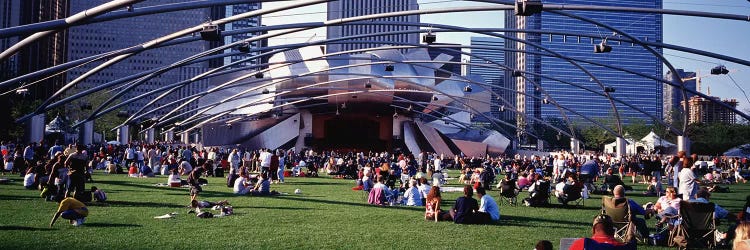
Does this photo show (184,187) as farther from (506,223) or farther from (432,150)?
(432,150)

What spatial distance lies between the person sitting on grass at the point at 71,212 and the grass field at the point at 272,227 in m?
0.17

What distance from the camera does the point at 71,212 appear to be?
1106cm

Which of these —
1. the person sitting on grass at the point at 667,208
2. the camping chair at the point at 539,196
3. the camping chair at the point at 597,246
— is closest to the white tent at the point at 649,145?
the camping chair at the point at 539,196

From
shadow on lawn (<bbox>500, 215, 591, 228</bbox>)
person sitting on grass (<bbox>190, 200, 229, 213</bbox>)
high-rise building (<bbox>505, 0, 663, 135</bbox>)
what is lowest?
shadow on lawn (<bbox>500, 215, 591, 228</bbox>)

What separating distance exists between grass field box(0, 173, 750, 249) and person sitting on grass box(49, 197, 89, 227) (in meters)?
0.17

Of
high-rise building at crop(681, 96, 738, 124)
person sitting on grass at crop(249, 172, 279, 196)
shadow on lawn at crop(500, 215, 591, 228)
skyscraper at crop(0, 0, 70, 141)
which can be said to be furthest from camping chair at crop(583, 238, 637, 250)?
high-rise building at crop(681, 96, 738, 124)

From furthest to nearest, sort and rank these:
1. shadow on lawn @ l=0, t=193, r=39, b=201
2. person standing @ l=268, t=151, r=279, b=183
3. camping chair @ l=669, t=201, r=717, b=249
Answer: person standing @ l=268, t=151, r=279, b=183, shadow on lawn @ l=0, t=193, r=39, b=201, camping chair @ l=669, t=201, r=717, b=249

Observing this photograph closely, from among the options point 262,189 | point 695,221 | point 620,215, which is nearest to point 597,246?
point 620,215

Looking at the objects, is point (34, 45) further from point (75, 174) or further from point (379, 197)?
point (379, 197)

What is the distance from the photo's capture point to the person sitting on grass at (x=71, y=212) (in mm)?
10992

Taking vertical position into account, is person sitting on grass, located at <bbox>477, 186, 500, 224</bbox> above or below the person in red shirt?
below

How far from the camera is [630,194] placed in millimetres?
21547

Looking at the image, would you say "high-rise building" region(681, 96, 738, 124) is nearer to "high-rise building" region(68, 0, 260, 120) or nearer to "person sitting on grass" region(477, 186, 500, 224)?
"high-rise building" region(68, 0, 260, 120)

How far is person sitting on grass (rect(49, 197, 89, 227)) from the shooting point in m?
11.0
